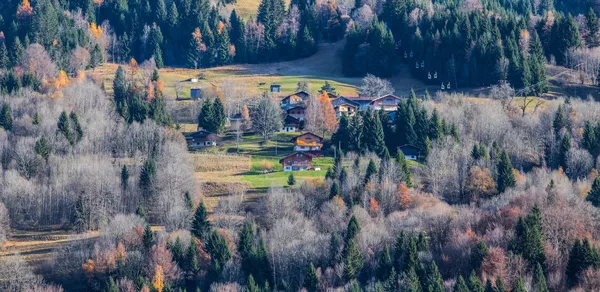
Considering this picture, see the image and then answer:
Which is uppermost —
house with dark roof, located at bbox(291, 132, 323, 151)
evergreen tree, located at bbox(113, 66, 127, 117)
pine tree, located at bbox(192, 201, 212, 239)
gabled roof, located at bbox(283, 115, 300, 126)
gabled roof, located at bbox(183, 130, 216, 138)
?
evergreen tree, located at bbox(113, 66, 127, 117)

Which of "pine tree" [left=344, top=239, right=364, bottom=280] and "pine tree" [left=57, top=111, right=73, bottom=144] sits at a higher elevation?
"pine tree" [left=57, top=111, right=73, bottom=144]

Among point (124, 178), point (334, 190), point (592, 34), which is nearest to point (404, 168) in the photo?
point (334, 190)

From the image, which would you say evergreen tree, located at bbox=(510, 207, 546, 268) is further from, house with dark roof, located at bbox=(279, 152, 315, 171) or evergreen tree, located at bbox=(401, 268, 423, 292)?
house with dark roof, located at bbox=(279, 152, 315, 171)

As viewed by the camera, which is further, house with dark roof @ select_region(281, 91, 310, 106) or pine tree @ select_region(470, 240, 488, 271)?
house with dark roof @ select_region(281, 91, 310, 106)

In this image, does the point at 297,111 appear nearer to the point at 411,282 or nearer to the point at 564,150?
the point at 564,150

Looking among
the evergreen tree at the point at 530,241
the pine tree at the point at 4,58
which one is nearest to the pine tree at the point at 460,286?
the evergreen tree at the point at 530,241

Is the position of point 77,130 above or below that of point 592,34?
below

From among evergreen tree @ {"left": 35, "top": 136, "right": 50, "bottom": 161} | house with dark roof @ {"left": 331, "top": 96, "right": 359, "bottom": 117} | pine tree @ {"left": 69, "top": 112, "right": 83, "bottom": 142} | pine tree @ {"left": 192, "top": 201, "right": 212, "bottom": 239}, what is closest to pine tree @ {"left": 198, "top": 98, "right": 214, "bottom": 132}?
pine tree @ {"left": 69, "top": 112, "right": 83, "bottom": 142}
